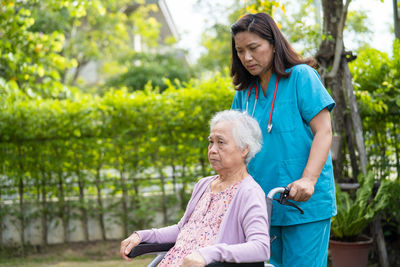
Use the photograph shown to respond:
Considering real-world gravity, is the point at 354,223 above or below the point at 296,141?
below

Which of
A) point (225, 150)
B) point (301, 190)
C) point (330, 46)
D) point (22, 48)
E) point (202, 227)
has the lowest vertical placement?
point (202, 227)

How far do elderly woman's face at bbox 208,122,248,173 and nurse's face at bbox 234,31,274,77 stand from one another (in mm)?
279

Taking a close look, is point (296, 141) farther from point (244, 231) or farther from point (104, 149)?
point (104, 149)

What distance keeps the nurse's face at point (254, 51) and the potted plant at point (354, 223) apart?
2206 millimetres

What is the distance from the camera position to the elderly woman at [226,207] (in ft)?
5.72

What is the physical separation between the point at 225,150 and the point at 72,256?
3.57 meters

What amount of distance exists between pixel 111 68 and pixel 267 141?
1594 centimetres

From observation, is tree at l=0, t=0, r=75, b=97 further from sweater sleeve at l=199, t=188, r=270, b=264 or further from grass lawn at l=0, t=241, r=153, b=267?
sweater sleeve at l=199, t=188, r=270, b=264

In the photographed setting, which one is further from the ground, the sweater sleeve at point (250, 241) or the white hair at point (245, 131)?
the white hair at point (245, 131)

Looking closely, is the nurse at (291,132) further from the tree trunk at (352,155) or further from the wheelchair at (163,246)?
the tree trunk at (352,155)

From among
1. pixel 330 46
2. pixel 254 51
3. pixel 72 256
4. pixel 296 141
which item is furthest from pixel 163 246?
pixel 72 256

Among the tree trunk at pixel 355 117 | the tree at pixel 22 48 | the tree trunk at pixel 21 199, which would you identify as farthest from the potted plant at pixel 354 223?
the tree at pixel 22 48

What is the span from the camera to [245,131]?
75.4 inches

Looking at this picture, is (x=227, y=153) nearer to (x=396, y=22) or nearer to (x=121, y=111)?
(x=121, y=111)
